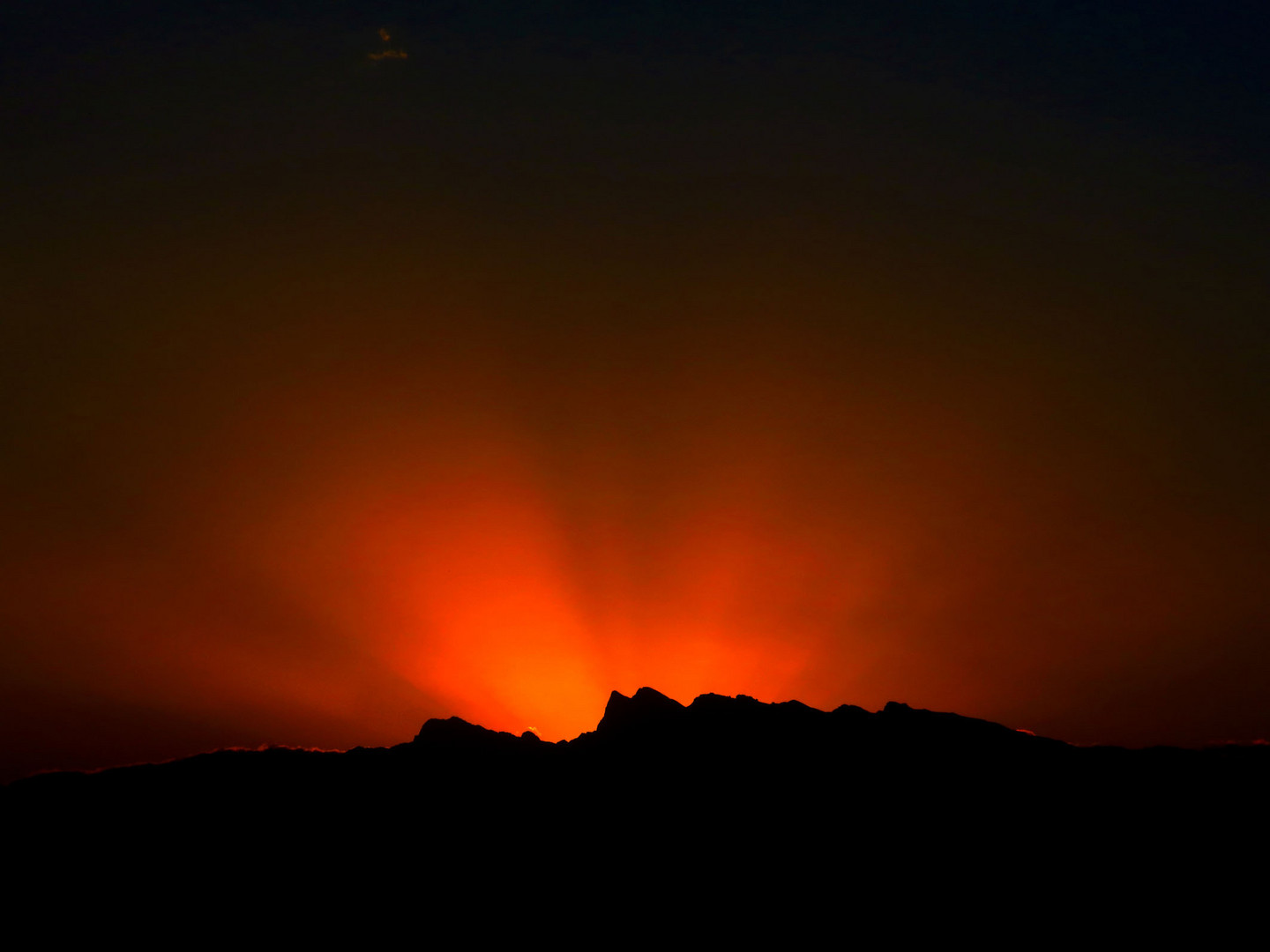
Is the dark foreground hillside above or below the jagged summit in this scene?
below

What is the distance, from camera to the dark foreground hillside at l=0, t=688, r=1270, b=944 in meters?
45.0

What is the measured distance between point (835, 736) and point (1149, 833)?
20.4 m

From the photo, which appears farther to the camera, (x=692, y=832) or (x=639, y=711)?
(x=639, y=711)

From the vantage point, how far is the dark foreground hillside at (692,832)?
45.0m

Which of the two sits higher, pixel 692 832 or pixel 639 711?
pixel 639 711

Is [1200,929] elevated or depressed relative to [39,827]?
depressed

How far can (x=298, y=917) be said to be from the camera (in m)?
43.7

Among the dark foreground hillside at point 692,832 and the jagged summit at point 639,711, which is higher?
the jagged summit at point 639,711

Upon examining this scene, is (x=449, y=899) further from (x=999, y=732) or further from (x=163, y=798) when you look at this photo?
(x=999, y=732)

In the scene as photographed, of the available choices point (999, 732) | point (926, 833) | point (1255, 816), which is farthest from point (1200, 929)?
point (999, 732)

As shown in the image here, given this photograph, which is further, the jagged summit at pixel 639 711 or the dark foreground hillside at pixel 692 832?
the jagged summit at pixel 639 711

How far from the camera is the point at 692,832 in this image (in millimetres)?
53781

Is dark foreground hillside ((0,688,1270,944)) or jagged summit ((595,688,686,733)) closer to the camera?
dark foreground hillside ((0,688,1270,944))

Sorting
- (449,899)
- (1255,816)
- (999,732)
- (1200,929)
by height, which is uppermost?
(999,732)
